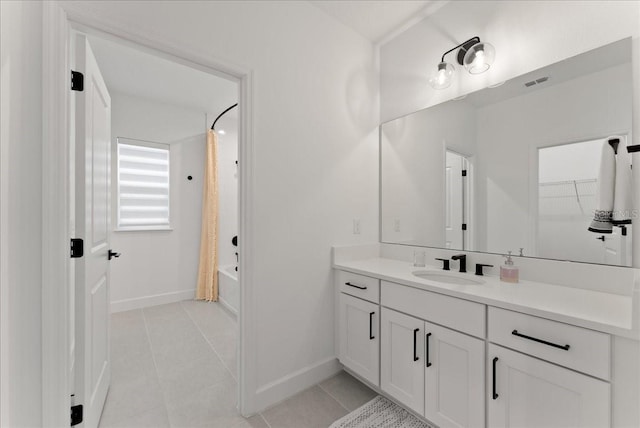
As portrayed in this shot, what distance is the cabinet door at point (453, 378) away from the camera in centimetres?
126

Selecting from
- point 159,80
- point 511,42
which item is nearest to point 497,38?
point 511,42

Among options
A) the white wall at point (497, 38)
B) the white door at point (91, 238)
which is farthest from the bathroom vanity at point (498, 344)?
the white door at point (91, 238)

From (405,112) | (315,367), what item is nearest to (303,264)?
(315,367)

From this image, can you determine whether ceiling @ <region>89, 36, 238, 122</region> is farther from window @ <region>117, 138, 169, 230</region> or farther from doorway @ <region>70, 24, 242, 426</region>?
window @ <region>117, 138, 169, 230</region>

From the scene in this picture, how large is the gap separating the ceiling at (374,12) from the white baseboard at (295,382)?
103 inches

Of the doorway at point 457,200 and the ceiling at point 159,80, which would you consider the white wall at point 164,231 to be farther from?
the doorway at point 457,200

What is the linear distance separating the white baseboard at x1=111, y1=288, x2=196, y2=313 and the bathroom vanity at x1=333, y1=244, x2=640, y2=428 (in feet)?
9.09

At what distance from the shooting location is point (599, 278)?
133 cm

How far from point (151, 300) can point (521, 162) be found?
4.17 meters

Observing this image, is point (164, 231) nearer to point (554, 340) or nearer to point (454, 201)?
point (454, 201)

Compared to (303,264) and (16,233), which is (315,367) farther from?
(16,233)

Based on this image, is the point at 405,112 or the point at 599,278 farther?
the point at 405,112

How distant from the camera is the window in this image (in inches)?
138

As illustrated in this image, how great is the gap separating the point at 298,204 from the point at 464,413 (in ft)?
4.79
